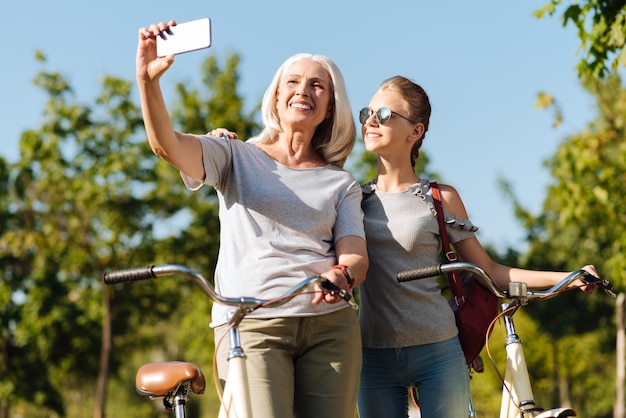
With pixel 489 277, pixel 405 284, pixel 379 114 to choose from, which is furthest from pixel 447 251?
pixel 379 114

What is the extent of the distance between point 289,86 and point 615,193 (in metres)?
9.70

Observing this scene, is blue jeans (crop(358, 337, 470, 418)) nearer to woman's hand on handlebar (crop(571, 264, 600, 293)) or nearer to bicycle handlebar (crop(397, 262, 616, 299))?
bicycle handlebar (crop(397, 262, 616, 299))

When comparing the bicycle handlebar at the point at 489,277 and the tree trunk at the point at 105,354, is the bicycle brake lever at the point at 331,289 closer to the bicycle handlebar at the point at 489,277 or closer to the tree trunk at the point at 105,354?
the bicycle handlebar at the point at 489,277

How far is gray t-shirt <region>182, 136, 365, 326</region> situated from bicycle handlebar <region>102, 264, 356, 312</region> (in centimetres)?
25

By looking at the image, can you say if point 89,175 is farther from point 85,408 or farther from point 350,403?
point 85,408

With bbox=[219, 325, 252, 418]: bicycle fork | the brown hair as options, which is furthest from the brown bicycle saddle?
the brown hair

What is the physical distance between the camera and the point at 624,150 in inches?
446

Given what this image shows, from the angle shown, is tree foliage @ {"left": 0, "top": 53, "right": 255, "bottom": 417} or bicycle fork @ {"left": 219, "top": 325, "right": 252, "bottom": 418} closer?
bicycle fork @ {"left": 219, "top": 325, "right": 252, "bottom": 418}

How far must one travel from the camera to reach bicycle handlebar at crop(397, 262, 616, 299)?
11.8 ft

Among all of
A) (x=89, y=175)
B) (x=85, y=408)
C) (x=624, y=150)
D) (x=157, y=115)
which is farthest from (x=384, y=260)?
(x=85, y=408)

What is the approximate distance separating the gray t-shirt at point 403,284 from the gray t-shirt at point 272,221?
42cm

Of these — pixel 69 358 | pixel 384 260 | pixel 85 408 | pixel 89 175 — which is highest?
pixel 89 175

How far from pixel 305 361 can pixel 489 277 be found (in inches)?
32.7

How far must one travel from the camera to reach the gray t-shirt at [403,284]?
4227 millimetres
